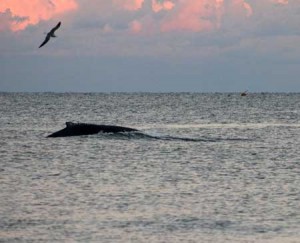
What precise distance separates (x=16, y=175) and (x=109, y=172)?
4857 mm

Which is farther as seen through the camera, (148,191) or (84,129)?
(84,129)

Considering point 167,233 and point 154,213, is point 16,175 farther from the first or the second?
point 167,233

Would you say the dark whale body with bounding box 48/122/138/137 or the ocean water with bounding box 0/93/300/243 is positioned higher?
the dark whale body with bounding box 48/122/138/137

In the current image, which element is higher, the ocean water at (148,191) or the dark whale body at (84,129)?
the dark whale body at (84,129)

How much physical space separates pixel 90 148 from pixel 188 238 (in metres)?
29.7

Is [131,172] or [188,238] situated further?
[131,172]

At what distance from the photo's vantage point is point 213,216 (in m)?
28.2

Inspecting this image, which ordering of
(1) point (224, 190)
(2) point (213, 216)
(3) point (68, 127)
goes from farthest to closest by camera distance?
(3) point (68, 127), (1) point (224, 190), (2) point (213, 216)

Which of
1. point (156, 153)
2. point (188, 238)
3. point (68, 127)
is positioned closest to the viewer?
point (188, 238)

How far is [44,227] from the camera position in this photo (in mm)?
26047

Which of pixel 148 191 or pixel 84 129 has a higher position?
pixel 84 129

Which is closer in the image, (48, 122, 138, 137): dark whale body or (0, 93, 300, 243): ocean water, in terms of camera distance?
(0, 93, 300, 243): ocean water

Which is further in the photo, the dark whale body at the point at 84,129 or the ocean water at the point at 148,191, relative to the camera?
the dark whale body at the point at 84,129

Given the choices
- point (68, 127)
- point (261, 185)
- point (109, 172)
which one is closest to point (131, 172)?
point (109, 172)
